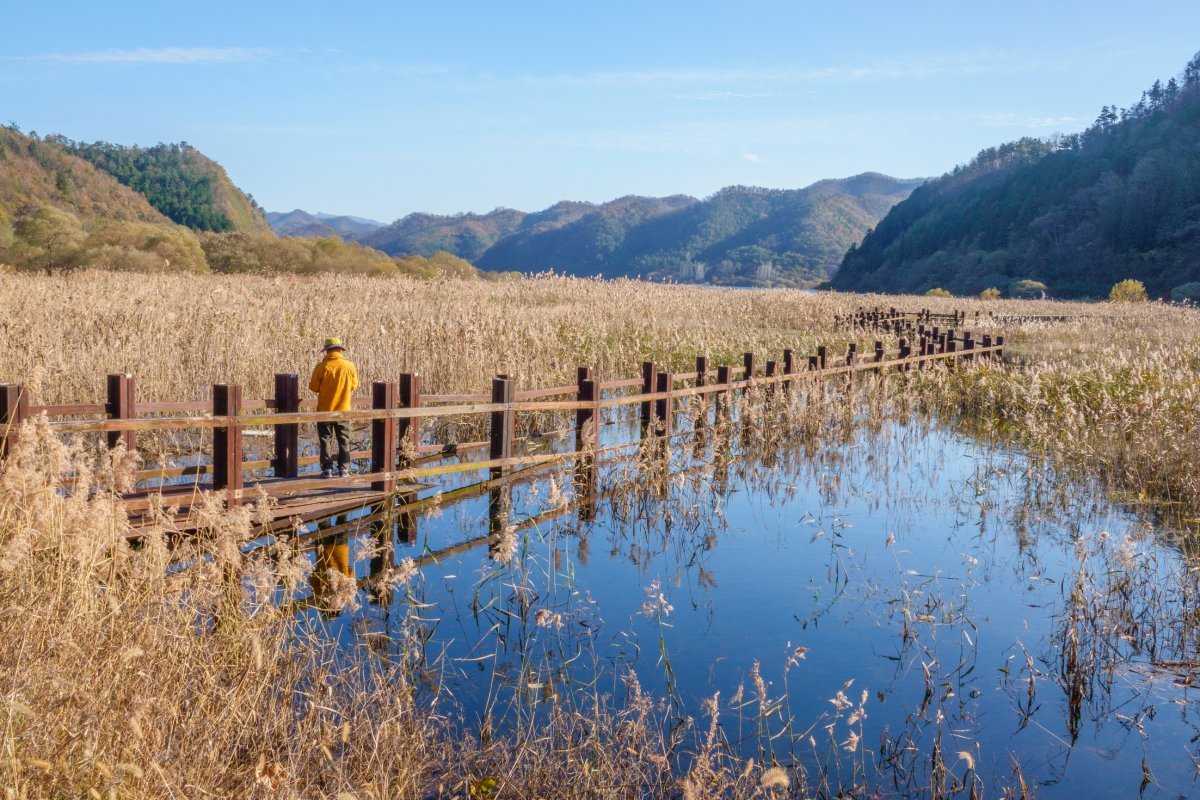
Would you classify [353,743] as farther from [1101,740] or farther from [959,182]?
[959,182]

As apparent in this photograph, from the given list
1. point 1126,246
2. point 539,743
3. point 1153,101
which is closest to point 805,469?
point 539,743

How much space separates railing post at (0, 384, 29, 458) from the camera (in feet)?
18.4

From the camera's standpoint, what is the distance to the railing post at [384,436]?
25.7ft

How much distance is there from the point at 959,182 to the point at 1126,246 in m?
55.1

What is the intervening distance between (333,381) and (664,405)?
401 centimetres

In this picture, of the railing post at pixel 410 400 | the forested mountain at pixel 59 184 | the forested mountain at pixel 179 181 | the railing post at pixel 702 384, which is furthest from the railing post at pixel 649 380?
the forested mountain at pixel 179 181

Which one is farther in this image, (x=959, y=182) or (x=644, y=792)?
(x=959, y=182)

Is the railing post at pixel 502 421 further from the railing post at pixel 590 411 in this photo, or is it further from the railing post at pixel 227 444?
the railing post at pixel 227 444

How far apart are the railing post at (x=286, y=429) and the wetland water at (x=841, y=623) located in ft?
3.13

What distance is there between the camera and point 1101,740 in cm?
499

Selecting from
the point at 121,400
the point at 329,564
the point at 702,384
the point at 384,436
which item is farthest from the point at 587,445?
the point at 121,400

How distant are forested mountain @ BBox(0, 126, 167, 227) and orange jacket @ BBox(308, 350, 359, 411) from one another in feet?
268

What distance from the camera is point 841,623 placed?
6570 mm

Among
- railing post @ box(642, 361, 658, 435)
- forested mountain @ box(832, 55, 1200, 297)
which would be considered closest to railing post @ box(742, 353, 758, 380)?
railing post @ box(642, 361, 658, 435)
